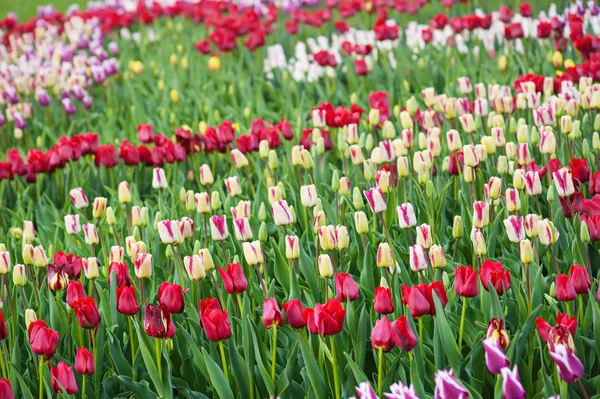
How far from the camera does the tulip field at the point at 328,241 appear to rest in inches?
94.2

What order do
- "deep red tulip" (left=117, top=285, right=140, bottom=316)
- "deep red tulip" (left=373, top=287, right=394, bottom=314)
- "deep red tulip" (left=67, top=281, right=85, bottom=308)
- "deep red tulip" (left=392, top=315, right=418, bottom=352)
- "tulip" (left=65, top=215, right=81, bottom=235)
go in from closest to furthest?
"deep red tulip" (left=392, top=315, right=418, bottom=352), "deep red tulip" (left=373, top=287, right=394, bottom=314), "deep red tulip" (left=117, top=285, right=140, bottom=316), "deep red tulip" (left=67, top=281, right=85, bottom=308), "tulip" (left=65, top=215, right=81, bottom=235)

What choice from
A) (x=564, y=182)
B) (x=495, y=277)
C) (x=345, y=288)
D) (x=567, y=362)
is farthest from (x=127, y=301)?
(x=564, y=182)

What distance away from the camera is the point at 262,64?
7.57 meters

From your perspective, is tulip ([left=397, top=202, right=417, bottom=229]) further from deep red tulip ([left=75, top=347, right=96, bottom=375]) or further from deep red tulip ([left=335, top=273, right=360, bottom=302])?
deep red tulip ([left=75, top=347, right=96, bottom=375])

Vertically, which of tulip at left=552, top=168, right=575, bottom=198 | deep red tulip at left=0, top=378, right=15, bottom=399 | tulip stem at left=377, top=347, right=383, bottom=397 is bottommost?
tulip stem at left=377, top=347, right=383, bottom=397

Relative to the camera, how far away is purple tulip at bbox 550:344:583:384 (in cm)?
190

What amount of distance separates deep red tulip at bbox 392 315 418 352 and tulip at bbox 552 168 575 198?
3.35ft

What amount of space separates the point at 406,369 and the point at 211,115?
3.78 m

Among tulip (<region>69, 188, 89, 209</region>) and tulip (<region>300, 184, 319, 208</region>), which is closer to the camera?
tulip (<region>300, 184, 319, 208</region>)

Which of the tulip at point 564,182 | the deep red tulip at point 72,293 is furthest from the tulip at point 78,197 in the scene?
the tulip at point 564,182

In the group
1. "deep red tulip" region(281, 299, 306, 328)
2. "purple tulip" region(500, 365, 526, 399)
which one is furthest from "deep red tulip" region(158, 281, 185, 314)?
"purple tulip" region(500, 365, 526, 399)

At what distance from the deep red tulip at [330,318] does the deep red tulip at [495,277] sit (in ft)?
1.64

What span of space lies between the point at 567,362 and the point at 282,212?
1389 mm

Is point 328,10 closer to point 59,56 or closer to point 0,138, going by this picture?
point 59,56
